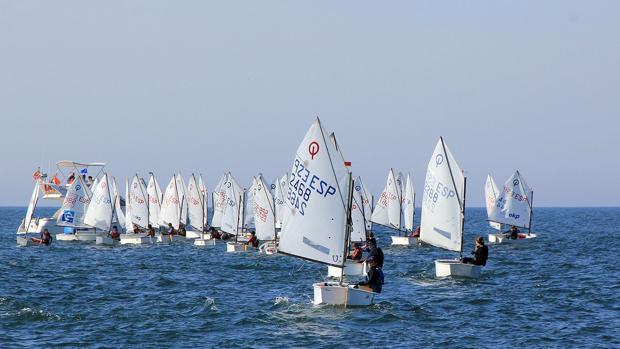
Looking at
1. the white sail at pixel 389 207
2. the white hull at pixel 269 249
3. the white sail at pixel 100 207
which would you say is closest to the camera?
the white hull at pixel 269 249

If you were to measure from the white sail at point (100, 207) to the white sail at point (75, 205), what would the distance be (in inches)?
79.3

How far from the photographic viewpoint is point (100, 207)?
85.5m

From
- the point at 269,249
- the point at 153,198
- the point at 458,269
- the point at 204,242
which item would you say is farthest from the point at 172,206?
the point at 458,269

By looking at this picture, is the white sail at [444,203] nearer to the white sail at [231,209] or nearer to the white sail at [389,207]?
the white sail at [231,209]

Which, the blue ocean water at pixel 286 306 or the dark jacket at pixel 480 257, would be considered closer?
the blue ocean water at pixel 286 306

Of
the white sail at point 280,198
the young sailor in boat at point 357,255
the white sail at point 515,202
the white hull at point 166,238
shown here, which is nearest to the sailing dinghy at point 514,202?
the white sail at point 515,202

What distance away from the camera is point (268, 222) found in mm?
73562

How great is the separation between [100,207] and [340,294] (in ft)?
173

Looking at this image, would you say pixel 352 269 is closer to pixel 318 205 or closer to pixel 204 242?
pixel 318 205

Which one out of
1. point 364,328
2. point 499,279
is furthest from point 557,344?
point 499,279

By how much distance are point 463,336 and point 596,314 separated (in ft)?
26.4

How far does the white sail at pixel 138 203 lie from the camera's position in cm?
9325

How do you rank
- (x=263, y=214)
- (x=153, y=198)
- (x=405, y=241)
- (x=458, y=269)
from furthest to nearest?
(x=153, y=198), (x=405, y=241), (x=263, y=214), (x=458, y=269)

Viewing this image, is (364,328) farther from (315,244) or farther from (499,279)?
(499,279)
